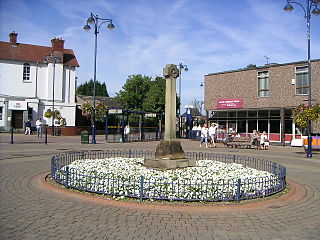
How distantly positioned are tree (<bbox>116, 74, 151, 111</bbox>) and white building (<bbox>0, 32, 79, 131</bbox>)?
16208 millimetres

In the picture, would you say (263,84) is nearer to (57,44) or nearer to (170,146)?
(170,146)

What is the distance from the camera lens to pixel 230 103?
1288 inches

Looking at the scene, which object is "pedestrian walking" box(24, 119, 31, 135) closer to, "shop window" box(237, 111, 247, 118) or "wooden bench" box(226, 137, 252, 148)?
"wooden bench" box(226, 137, 252, 148)

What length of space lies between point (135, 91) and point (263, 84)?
33.8m

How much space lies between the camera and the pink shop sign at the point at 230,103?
31.9m

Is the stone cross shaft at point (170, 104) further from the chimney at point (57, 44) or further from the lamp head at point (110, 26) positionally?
the chimney at point (57, 44)

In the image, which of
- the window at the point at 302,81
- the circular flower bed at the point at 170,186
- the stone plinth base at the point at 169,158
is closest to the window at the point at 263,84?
the window at the point at 302,81

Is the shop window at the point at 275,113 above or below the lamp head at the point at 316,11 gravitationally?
below

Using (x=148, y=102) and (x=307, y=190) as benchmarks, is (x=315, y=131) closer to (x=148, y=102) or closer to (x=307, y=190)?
(x=307, y=190)

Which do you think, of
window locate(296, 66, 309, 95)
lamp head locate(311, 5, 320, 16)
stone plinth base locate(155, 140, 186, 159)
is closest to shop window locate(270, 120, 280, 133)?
window locate(296, 66, 309, 95)

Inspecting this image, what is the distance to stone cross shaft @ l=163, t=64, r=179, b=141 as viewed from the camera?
11.0 m

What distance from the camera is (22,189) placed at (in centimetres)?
812

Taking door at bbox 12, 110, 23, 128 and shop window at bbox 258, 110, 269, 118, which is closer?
shop window at bbox 258, 110, 269, 118

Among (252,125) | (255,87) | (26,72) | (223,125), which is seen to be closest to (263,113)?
(252,125)
